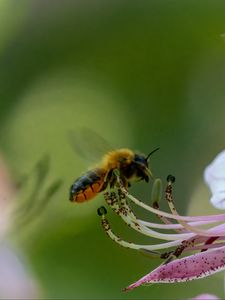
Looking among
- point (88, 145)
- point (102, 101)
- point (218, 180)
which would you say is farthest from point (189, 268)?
point (102, 101)

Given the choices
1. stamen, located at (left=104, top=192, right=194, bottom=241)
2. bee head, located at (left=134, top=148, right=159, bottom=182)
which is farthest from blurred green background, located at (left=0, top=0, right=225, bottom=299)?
stamen, located at (left=104, top=192, right=194, bottom=241)

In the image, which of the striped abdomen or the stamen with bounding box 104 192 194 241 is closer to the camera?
the stamen with bounding box 104 192 194 241

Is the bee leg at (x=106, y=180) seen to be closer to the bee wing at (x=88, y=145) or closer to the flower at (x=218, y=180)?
the bee wing at (x=88, y=145)

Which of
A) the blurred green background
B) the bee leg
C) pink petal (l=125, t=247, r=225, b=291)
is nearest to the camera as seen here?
pink petal (l=125, t=247, r=225, b=291)

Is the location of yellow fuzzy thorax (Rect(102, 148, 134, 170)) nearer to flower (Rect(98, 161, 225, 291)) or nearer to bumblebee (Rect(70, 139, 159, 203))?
bumblebee (Rect(70, 139, 159, 203))

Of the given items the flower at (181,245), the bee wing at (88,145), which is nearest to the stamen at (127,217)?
the flower at (181,245)

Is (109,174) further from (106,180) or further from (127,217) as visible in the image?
(127,217)

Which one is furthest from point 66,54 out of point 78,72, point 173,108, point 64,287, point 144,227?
point 144,227
